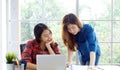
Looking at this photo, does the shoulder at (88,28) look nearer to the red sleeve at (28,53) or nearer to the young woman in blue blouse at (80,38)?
the young woman in blue blouse at (80,38)

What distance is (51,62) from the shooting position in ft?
5.95

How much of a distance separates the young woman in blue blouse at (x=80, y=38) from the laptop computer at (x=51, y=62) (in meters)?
0.60

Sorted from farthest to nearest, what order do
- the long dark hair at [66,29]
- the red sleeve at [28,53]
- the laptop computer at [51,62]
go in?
the long dark hair at [66,29] < the red sleeve at [28,53] < the laptop computer at [51,62]

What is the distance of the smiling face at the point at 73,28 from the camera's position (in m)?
2.52

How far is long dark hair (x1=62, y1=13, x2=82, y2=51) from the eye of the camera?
2.49 meters

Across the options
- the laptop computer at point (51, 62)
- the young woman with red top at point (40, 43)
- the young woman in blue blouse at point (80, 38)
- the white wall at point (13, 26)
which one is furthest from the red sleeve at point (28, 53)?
the white wall at point (13, 26)

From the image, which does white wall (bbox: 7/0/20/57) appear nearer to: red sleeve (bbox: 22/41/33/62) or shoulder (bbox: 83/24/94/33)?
red sleeve (bbox: 22/41/33/62)

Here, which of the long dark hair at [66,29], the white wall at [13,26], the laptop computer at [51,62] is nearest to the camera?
the laptop computer at [51,62]

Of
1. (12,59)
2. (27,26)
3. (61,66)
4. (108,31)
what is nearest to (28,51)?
(12,59)

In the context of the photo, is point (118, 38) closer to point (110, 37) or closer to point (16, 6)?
point (110, 37)

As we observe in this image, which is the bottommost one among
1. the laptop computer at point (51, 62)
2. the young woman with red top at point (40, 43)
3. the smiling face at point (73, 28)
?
the laptop computer at point (51, 62)

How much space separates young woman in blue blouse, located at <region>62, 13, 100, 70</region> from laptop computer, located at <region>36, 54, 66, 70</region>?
599 millimetres

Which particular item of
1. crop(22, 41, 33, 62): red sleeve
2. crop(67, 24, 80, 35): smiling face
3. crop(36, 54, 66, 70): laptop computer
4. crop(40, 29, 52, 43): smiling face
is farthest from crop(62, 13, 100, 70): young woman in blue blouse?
crop(36, 54, 66, 70): laptop computer

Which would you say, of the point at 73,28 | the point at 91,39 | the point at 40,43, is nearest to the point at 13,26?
the point at 40,43
